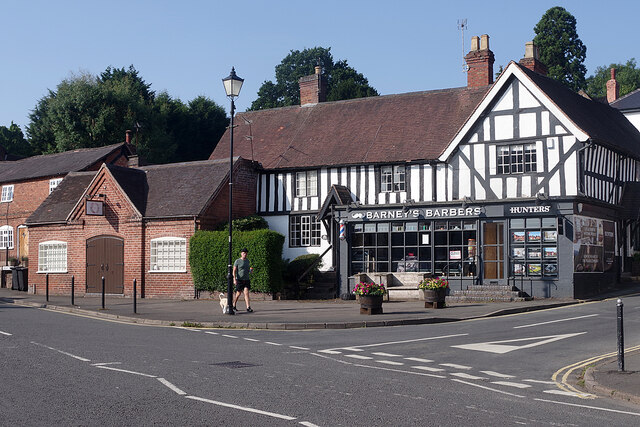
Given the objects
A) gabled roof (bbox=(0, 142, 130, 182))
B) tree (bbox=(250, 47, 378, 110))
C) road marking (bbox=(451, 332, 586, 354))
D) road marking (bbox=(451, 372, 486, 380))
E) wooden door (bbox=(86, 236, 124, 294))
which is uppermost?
tree (bbox=(250, 47, 378, 110))

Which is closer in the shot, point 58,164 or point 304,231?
point 304,231

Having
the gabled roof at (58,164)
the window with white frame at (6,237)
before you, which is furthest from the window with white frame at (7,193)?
the window with white frame at (6,237)

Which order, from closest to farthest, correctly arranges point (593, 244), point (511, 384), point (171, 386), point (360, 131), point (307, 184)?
1. point (171, 386)
2. point (511, 384)
3. point (593, 244)
4. point (307, 184)
5. point (360, 131)

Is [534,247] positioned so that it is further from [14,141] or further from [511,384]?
[14,141]

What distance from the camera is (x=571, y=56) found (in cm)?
7194

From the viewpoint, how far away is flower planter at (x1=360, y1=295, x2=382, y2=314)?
20.1 metres

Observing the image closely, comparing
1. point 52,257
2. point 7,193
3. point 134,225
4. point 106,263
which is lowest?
point 106,263

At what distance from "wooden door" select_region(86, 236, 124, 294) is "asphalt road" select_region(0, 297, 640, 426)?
44.5 feet

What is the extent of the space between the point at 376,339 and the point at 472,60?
2224 cm

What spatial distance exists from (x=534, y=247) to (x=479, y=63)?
11113 mm

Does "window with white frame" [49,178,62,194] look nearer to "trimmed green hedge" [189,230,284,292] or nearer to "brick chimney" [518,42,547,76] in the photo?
"trimmed green hedge" [189,230,284,292]

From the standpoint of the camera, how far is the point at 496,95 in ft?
91.6

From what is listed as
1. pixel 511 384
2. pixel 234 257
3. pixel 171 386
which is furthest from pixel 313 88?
pixel 171 386

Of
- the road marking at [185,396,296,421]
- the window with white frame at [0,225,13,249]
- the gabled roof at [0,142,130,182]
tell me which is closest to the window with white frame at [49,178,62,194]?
the gabled roof at [0,142,130,182]
